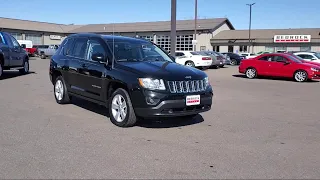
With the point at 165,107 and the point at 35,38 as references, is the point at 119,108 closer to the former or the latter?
the point at 165,107

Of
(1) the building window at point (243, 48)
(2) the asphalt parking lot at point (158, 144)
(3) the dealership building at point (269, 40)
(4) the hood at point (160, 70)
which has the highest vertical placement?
(3) the dealership building at point (269, 40)

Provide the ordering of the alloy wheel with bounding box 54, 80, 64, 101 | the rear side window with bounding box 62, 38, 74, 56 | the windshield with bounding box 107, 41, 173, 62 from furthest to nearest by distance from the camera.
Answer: the alloy wheel with bounding box 54, 80, 64, 101, the rear side window with bounding box 62, 38, 74, 56, the windshield with bounding box 107, 41, 173, 62

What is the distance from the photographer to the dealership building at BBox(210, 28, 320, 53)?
54.3 m

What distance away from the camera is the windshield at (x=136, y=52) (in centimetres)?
687

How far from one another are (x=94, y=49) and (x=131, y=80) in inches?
67.6

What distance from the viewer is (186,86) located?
6.10 meters

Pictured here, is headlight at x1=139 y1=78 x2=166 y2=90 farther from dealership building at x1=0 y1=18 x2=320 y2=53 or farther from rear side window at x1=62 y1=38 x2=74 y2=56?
dealership building at x1=0 y1=18 x2=320 y2=53

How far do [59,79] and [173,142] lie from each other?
442cm

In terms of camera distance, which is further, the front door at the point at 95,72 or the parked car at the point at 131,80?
the front door at the point at 95,72

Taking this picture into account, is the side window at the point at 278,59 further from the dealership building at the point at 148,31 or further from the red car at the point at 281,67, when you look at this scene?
the dealership building at the point at 148,31

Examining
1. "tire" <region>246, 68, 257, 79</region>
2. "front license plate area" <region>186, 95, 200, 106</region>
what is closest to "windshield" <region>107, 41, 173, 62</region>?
"front license plate area" <region>186, 95, 200, 106</region>

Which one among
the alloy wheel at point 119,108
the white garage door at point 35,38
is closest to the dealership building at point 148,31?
the white garage door at point 35,38

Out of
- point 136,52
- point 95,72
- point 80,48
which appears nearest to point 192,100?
point 136,52

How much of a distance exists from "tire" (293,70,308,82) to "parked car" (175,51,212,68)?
8.24 m
